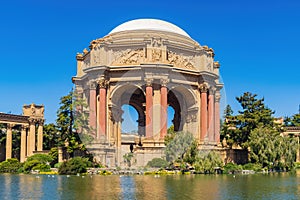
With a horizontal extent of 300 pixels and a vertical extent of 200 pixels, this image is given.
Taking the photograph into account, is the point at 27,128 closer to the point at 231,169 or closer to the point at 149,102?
the point at 149,102

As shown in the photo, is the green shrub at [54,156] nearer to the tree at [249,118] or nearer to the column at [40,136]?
the column at [40,136]

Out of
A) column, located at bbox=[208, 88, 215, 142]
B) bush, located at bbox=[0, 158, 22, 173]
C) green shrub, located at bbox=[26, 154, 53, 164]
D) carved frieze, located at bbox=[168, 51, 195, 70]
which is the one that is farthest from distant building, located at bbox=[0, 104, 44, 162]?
column, located at bbox=[208, 88, 215, 142]

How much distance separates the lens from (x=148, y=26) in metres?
54.2

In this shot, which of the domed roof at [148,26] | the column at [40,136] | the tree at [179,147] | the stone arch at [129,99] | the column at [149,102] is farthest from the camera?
the column at [40,136]

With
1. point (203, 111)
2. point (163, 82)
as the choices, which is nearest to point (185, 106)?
point (203, 111)

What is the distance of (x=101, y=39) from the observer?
52344 mm

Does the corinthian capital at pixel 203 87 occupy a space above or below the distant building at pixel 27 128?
above

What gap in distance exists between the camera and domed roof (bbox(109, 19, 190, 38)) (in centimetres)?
5400

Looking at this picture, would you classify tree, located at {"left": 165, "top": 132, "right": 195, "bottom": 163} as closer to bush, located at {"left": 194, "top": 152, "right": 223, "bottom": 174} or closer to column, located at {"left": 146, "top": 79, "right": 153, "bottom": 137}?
bush, located at {"left": 194, "top": 152, "right": 223, "bottom": 174}

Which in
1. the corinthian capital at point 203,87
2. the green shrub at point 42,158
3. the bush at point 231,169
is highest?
the corinthian capital at point 203,87

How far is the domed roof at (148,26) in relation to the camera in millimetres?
54000

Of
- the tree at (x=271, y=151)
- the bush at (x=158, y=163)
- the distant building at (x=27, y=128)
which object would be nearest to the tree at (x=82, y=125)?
the bush at (x=158, y=163)

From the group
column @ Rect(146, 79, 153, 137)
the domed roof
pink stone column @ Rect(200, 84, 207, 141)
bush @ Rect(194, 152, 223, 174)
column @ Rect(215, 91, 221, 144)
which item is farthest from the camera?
column @ Rect(215, 91, 221, 144)

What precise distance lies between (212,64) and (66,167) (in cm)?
2450
